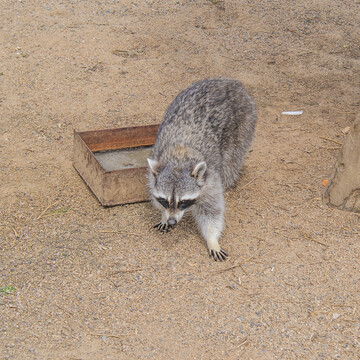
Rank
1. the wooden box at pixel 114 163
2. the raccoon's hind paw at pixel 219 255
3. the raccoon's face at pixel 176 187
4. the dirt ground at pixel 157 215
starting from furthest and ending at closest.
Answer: the wooden box at pixel 114 163 → the raccoon's hind paw at pixel 219 255 → the raccoon's face at pixel 176 187 → the dirt ground at pixel 157 215

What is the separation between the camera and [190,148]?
4891mm

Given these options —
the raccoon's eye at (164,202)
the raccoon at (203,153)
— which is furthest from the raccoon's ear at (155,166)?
the raccoon's eye at (164,202)

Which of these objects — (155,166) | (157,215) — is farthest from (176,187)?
(157,215)

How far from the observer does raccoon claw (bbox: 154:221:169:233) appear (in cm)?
488

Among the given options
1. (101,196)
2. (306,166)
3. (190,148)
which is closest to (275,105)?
(306,166)

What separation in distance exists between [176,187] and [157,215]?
0.80 metres

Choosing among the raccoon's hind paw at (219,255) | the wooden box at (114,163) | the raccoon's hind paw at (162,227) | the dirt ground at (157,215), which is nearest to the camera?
the dirt ground at (157,215)

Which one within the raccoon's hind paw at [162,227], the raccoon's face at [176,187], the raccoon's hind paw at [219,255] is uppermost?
the raccoon's face at [176,187]

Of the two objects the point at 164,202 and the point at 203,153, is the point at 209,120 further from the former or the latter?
the point at 164,202

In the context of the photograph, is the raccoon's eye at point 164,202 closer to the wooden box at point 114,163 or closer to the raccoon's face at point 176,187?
the raccoon's face at point 176,187

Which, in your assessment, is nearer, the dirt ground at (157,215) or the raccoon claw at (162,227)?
the dirt ground at (157,215)

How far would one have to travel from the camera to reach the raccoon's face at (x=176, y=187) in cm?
441

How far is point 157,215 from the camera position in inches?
201

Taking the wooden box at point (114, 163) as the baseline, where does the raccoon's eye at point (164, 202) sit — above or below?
above
